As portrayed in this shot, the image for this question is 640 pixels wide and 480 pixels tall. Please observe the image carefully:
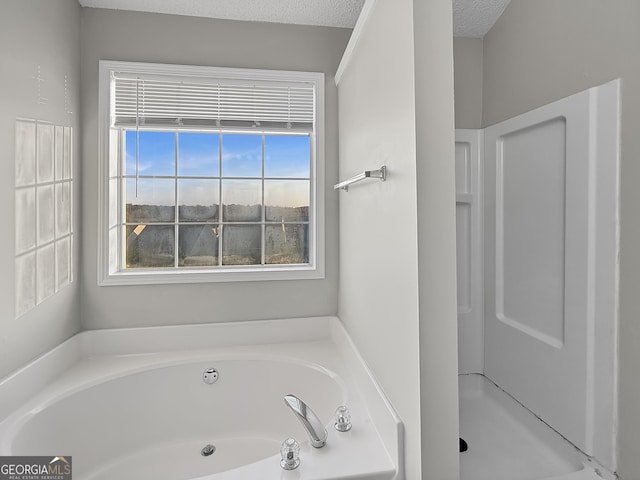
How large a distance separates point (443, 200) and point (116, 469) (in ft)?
6.01

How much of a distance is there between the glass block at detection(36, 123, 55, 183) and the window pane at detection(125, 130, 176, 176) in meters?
0.48

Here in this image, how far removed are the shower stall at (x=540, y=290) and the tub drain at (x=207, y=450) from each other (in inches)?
45.9

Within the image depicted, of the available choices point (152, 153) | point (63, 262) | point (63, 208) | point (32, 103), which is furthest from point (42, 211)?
point (152, 153)

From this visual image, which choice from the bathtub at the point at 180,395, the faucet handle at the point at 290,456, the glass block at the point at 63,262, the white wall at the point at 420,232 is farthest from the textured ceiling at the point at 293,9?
the faucet handle at the point at 290,456

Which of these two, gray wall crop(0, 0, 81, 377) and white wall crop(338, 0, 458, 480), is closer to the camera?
white wall crop(338, 0, 458, 480)

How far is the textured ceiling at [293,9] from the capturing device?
184cm

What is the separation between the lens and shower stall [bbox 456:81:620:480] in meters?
1.27

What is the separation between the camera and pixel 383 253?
50.8 inches

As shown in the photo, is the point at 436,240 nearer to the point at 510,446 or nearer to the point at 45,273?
the point at 510,446

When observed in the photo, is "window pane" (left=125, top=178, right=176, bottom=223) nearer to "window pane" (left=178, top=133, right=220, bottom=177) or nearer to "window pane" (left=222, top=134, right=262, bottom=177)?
"window pane" (left=178, top=133, right=220, bottom=177)

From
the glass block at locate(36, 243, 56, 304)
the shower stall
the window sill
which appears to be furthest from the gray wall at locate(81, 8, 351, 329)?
the shower stall

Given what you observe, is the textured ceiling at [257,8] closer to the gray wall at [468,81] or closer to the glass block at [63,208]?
the gray wall at [468,81]

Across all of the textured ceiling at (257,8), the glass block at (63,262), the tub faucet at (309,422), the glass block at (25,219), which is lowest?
the tub faucet at (309,422)

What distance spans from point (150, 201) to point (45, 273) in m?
0.68
